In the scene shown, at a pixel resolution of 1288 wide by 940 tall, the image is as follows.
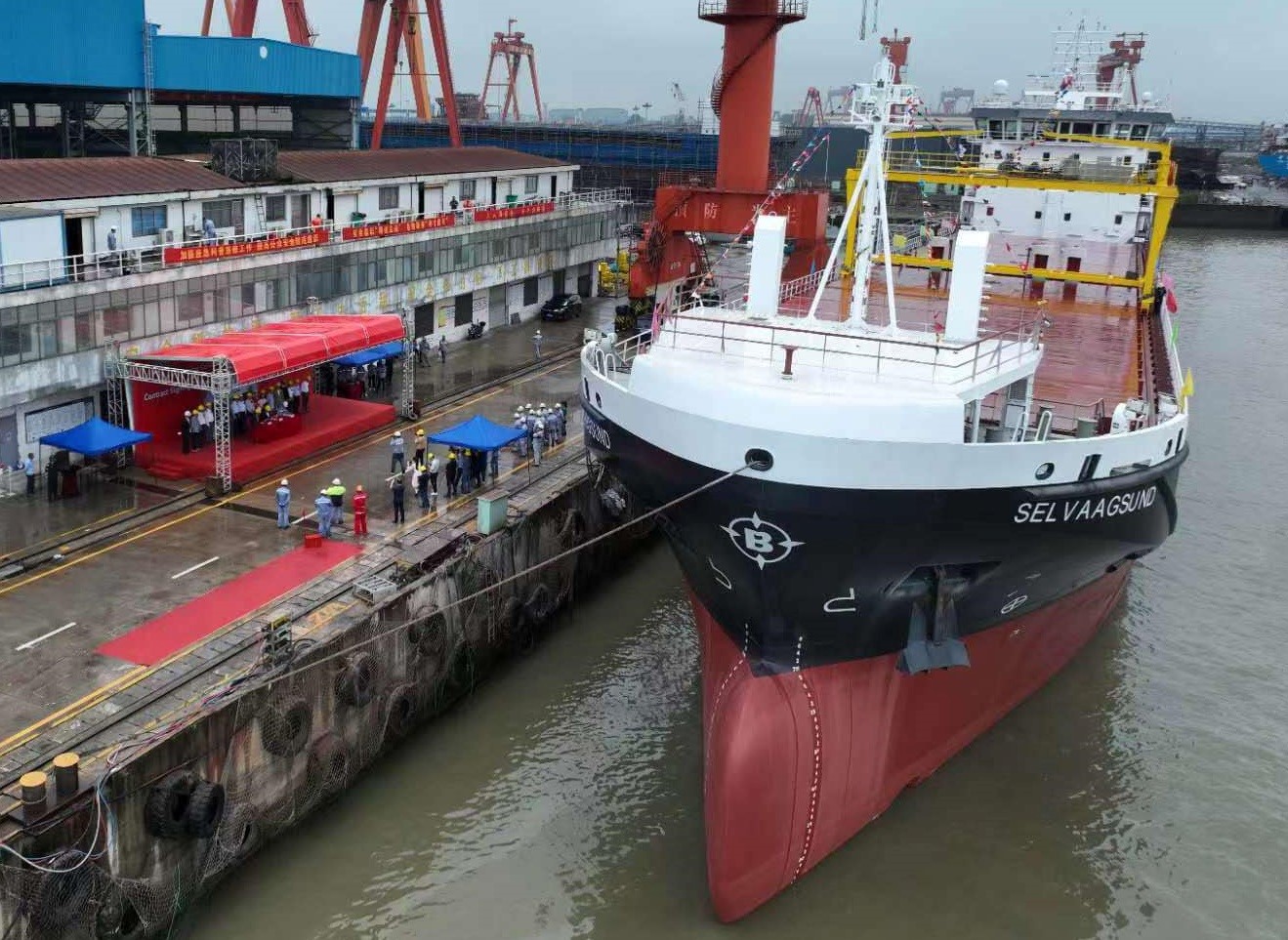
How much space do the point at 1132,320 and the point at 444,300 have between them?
21974 mm

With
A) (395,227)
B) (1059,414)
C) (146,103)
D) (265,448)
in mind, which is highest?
(146,103)

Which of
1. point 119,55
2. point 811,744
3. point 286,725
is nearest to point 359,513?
point 286,725

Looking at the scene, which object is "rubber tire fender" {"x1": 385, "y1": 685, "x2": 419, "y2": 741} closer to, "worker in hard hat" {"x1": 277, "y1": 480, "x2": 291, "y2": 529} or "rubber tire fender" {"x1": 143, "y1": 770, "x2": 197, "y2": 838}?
"rubber tire fender" {"x1": 143, "y1": 770, "x2": 197, "y2": 838}

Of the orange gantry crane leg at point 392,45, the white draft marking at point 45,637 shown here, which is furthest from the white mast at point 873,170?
the orange gantry crane leg at point 392,45

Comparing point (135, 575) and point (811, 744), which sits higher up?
point (135, 575)

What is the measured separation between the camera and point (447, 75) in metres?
59.1

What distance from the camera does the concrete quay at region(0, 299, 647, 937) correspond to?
12289 mm

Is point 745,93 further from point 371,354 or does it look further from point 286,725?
point 286,725

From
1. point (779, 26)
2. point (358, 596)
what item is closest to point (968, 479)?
point (358, 596)

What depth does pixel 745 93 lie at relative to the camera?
34.6 m

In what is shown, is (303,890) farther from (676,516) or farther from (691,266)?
(691,266)

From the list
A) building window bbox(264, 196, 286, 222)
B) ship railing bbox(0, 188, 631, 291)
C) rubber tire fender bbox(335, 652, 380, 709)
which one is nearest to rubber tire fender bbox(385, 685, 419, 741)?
rubber tire fender bbox(335, 652, 380, 709)

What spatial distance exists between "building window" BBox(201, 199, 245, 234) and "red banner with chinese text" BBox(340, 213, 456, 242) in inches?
110

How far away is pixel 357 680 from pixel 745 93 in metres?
24.9
